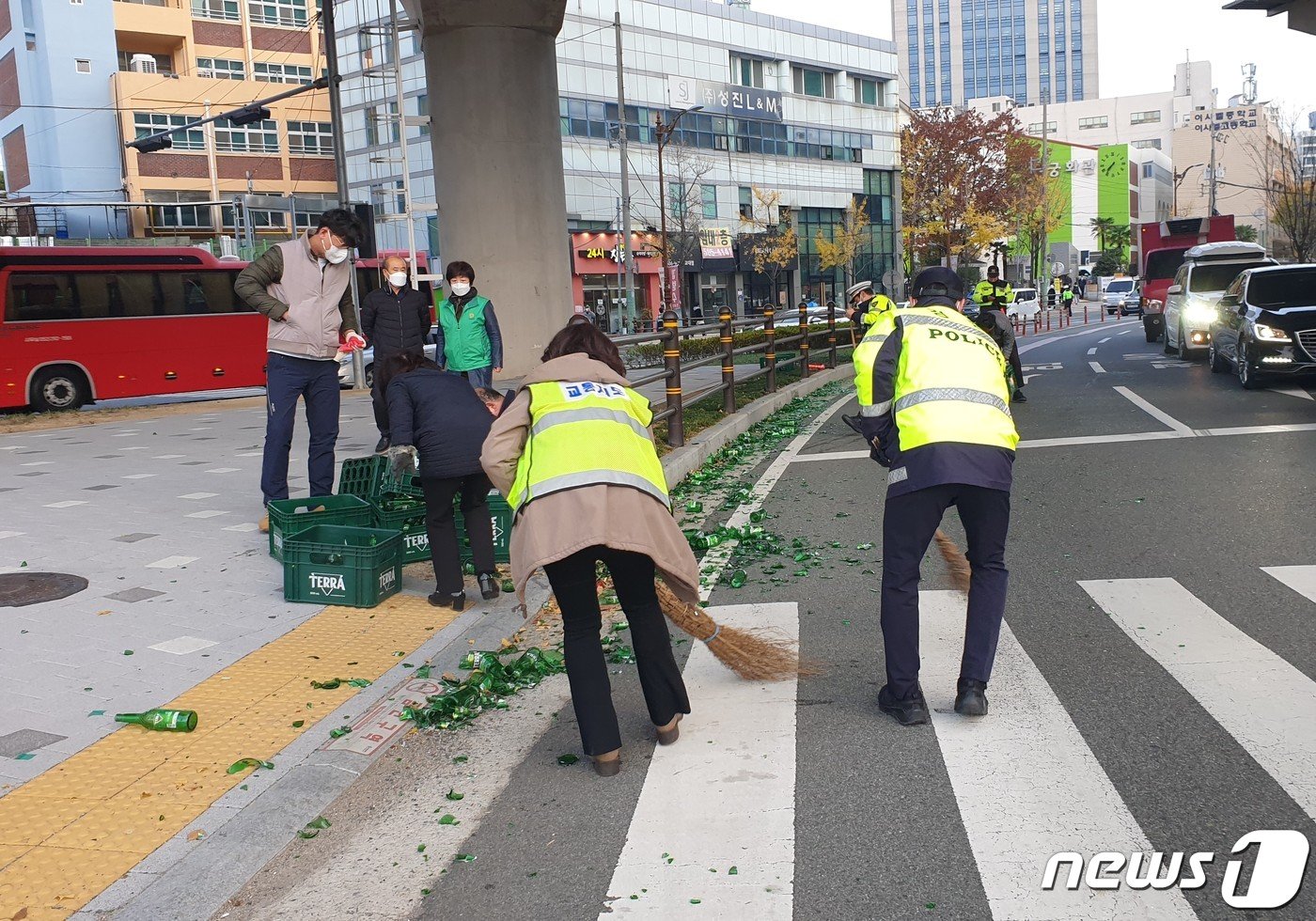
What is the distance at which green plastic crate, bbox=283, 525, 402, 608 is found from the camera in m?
6.87

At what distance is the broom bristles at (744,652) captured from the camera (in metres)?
5.47

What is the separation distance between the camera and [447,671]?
19.1 ft

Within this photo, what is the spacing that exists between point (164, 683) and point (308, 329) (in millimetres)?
3244

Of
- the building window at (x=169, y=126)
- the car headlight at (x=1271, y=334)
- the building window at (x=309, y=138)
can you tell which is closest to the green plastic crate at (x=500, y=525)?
the car headlight at (x=1271, y=334)

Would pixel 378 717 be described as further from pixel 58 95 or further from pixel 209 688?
pixel 58 95

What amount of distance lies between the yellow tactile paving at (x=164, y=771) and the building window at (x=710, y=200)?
192 ft

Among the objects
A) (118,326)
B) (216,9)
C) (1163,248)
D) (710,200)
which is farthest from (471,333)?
(216,9)

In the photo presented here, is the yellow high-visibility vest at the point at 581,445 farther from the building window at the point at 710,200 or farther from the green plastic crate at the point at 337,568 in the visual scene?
the building window at the point at 710,200

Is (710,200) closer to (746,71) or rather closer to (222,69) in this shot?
(746,71)

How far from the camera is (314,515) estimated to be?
7371 millimetres

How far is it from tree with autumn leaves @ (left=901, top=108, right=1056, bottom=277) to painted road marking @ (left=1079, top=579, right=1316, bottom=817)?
155ft

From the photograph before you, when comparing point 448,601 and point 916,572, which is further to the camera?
point 448,601

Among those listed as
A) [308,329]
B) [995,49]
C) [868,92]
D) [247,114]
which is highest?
[995,49]

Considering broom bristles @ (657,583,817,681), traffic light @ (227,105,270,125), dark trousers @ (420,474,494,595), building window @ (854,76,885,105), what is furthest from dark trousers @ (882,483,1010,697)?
building window @ (854,76,885,105)
